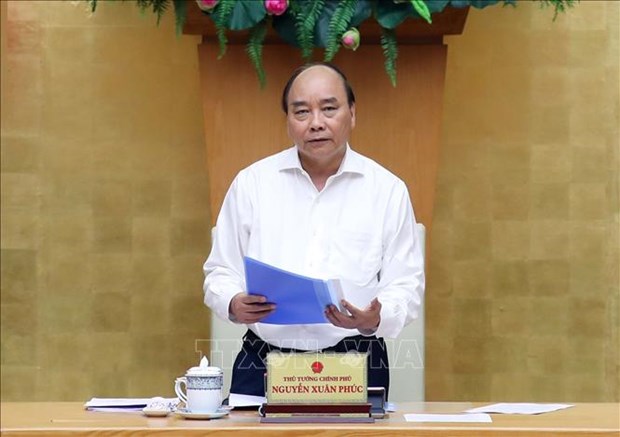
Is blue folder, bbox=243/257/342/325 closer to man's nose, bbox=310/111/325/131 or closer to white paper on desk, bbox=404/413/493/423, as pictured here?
white paper on desk, bbox=404/413/493/423

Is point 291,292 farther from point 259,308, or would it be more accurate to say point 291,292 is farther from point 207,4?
point 207,4

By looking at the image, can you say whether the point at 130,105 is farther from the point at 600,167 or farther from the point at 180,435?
the point at 180,435

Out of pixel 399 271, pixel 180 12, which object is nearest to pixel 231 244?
pixel 399 271

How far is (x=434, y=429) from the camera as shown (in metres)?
2.38

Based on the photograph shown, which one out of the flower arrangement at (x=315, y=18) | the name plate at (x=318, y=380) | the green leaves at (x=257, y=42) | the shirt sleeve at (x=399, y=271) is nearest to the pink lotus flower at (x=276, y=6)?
the flower arrangement at (x=315, y=18)

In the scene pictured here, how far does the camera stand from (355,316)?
2.83m

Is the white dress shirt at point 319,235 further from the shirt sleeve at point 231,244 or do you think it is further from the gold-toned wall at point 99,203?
the gold-toned wall at point 99,203

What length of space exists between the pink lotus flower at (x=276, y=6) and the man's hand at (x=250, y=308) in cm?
115

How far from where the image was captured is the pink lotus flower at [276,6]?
3.69 metres

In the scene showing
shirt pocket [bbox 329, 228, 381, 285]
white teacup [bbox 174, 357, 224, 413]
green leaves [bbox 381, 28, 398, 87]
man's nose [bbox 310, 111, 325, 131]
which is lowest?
white teacup [bbox 174, 357, 224, 413]

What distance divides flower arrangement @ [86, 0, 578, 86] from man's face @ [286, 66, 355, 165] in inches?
13.6

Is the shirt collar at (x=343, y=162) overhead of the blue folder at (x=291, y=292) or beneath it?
overhead

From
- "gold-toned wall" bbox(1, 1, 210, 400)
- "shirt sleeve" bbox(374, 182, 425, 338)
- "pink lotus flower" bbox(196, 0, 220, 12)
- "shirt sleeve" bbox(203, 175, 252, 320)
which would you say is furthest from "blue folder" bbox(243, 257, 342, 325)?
"gold-toned wall" bbox(1, 1, 210, 400)

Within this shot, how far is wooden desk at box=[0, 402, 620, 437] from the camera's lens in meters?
2.38
